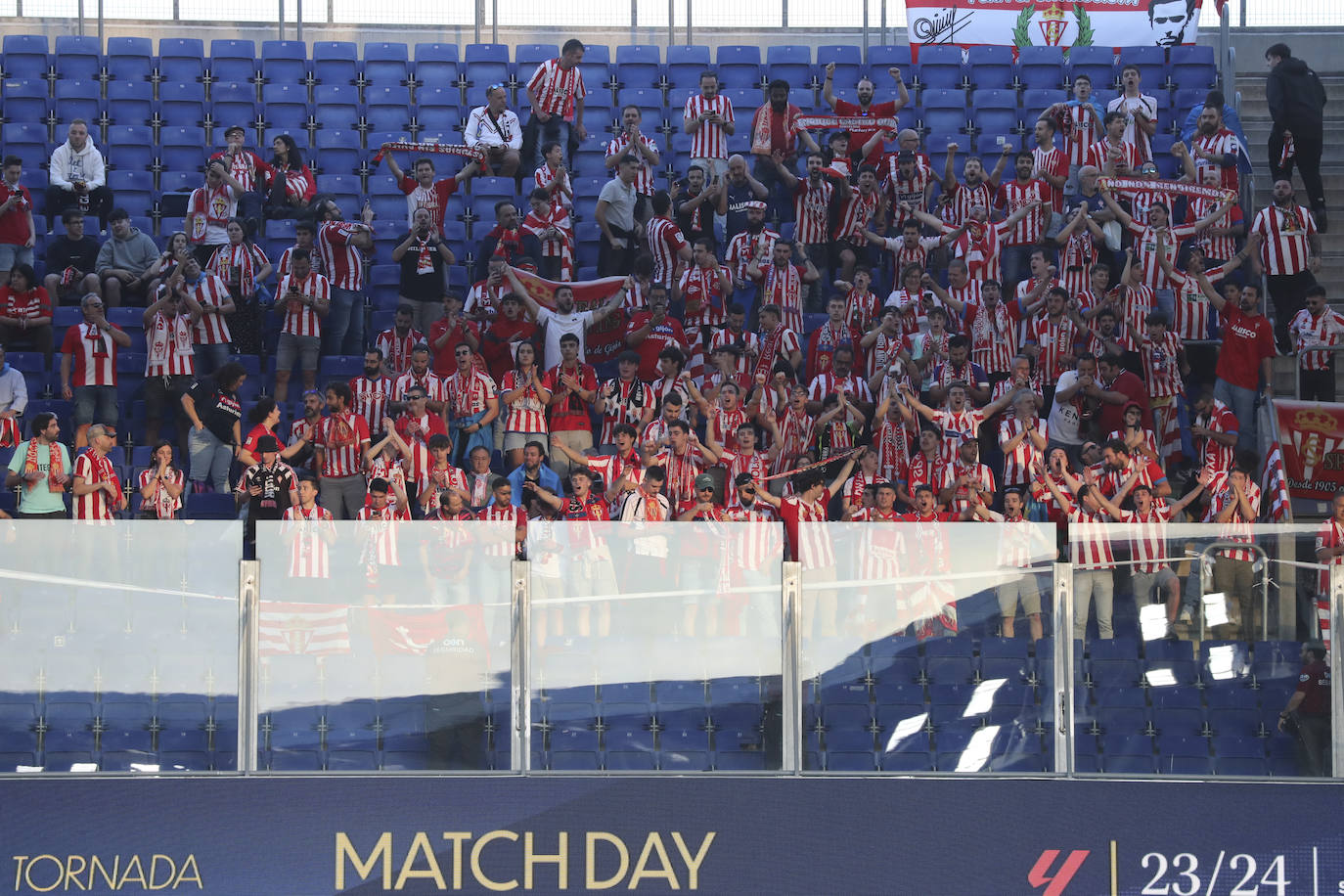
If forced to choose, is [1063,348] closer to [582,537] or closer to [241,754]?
[582,537]

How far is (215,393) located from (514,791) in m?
6.18

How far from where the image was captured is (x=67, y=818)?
9602 millimetres

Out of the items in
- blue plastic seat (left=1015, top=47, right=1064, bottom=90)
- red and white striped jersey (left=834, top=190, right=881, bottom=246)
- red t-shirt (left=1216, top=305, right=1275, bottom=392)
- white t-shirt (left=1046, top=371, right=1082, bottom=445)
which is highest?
blue plastic seat (left=1015, top=47, right=1064, bottom=90)

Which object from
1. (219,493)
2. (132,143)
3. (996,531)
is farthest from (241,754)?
(132,143)

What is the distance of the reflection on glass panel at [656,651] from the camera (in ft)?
31.4

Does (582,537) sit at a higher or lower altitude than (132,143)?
lower

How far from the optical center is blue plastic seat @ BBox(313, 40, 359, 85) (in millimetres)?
19609

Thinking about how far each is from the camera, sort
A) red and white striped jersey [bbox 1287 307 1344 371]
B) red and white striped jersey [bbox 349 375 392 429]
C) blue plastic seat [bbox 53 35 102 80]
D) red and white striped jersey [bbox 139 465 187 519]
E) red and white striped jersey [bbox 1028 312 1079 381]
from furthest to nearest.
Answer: blue plastic seat [bbox 53 35 102 80]
red and white striped jersey [bbox 1028 312 1079 381]
red and white striped jersey [bbox 1287 307 1344 371]
red and white striped jersey [bbox 349 375 392 429]
red and white striped jersey [bbox 139 465 187 519]

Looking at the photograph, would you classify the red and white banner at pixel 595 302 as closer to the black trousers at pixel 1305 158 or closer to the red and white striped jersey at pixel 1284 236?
the red and white striped jersey at pixel 1284 236

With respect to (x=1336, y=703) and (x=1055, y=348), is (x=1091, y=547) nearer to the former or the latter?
(x=1336, y=703)

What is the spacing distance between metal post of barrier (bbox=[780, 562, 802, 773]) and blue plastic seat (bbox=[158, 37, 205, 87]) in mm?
12207

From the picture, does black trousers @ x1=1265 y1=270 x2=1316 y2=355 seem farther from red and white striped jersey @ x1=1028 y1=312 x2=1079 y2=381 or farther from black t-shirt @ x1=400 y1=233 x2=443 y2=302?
black t-shirt @ x1=400 y1=233 x2=443 y2=302

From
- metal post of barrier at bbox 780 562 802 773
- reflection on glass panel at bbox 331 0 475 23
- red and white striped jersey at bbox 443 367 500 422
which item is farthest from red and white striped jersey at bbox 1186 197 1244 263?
reflection on glass panel at bbox 331 0 475 23

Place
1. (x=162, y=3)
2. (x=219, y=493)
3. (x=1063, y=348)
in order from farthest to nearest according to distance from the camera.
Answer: (x=162, y=3)
(x=1063, y=348)
(x=219, y=493)
